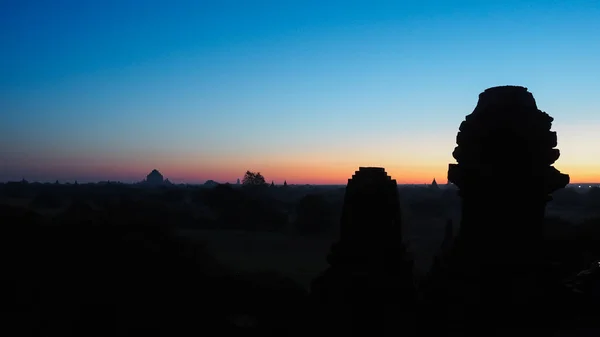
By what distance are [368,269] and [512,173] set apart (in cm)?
298

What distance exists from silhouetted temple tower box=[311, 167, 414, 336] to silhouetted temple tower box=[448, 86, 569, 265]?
142 centimetres

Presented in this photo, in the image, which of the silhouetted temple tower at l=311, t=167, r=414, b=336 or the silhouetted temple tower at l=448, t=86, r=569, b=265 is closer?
the silhouetted temple tower at l=448, t=86, r=569, b=265

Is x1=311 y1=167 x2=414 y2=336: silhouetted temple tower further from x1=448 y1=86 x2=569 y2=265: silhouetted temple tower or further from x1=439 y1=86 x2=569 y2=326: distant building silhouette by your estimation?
x1=448 y1=86 x2=569 y2=265: silhouetted temple tower

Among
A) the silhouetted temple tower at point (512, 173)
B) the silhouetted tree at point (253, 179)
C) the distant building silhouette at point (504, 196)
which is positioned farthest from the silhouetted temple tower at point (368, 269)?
the silhouetted tree at point (253, 179)

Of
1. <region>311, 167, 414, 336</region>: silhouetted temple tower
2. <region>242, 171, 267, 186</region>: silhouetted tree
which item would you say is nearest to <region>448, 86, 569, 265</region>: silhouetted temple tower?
<region>311, 167, 414, 336</region>: silhouetted temple tower

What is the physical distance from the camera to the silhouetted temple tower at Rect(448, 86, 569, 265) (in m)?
7.87

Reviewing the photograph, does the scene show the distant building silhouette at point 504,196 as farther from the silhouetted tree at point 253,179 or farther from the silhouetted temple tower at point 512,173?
the silhouetted tree at point 253,179

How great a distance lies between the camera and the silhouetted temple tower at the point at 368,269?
824 centimetres

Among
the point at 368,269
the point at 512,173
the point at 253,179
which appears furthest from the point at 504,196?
the point at 253,179

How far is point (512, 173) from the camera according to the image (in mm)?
7930

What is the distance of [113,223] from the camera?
70.2 ft

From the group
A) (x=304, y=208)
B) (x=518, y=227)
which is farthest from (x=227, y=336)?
(x=304, y=208)

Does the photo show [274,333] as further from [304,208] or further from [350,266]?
[304,208]

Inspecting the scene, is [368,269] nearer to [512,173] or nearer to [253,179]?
[512,173]
